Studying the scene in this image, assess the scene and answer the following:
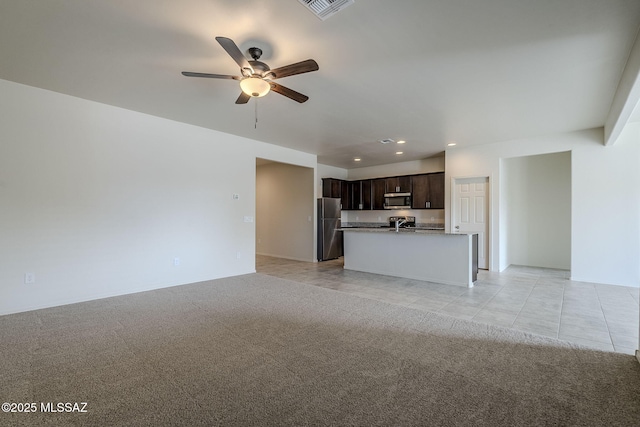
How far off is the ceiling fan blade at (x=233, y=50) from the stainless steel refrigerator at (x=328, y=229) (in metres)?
5.17

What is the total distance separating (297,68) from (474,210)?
548cm

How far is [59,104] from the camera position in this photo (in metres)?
3.71

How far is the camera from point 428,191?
7359mm

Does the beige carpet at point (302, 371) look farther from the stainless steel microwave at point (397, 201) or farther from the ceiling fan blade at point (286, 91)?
the stainless steel microwave at point (397, 201)

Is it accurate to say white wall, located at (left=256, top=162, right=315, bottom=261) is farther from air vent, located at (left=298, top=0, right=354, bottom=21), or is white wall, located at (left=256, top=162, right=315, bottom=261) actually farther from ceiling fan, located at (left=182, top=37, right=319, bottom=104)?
air vent, located at (left=298, top=0, right=354, bottom=21)

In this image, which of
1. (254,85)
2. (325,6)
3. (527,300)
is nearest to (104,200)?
(254,85)

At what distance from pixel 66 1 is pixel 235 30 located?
1.18 meters

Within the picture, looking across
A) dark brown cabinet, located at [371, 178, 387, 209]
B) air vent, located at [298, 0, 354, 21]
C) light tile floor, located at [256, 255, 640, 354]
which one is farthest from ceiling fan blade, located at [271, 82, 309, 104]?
dark brown cabinet, located at [371, 178, 387, 209]

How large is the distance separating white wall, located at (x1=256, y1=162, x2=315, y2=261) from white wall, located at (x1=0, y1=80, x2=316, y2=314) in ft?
7.44

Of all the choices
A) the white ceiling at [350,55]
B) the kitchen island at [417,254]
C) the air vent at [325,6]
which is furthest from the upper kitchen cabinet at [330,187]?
the air vent at [325,6]

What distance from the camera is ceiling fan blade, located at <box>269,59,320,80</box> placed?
7.93ft

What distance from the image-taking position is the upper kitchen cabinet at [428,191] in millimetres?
7176

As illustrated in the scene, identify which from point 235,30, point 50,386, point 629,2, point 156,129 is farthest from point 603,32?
point 156,129

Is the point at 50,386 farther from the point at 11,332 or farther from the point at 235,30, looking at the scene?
the point at 235,30
